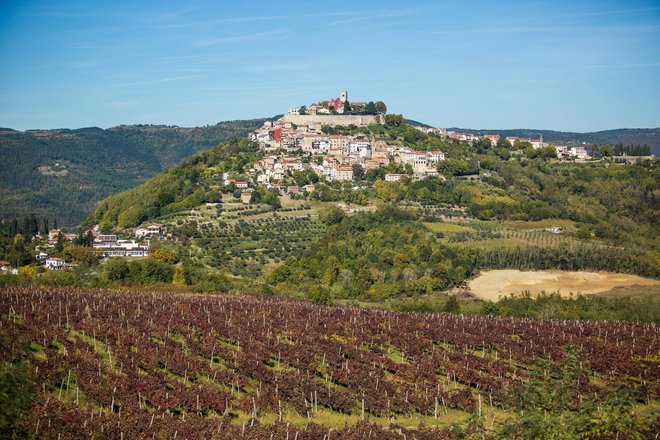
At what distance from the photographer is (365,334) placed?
25.6m

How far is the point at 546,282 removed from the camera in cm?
4753

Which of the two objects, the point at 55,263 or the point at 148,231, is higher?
the point at 148,231

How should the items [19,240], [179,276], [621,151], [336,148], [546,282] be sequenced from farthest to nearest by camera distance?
[621,151] → [336,148] → [19,240] → [546,282] → [179,276]

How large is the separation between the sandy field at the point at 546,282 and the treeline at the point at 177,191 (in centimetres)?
3303

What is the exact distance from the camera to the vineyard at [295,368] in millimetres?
15945

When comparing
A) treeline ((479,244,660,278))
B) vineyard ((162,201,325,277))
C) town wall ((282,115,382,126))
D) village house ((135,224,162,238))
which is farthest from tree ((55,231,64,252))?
town wall ((282,115,382,126))

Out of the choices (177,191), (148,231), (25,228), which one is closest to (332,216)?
(148,231)

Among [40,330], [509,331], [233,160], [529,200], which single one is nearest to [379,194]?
[529,200]

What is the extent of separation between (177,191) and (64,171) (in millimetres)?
94393

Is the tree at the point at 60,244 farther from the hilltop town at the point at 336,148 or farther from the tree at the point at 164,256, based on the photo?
the hilltop town at the point at 336,148

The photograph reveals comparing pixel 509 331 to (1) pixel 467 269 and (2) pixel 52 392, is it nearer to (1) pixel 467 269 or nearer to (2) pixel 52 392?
(2) pixel 52 392

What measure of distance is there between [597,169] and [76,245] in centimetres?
6395

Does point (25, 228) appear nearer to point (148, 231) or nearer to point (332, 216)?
point (148, 231)

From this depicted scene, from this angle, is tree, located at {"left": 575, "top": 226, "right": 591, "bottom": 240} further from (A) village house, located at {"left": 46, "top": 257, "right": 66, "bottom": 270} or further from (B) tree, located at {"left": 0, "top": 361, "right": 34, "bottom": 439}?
(B) tree, located at {"left": 0, "top": 361, "right": 34, "bottom": 439}
